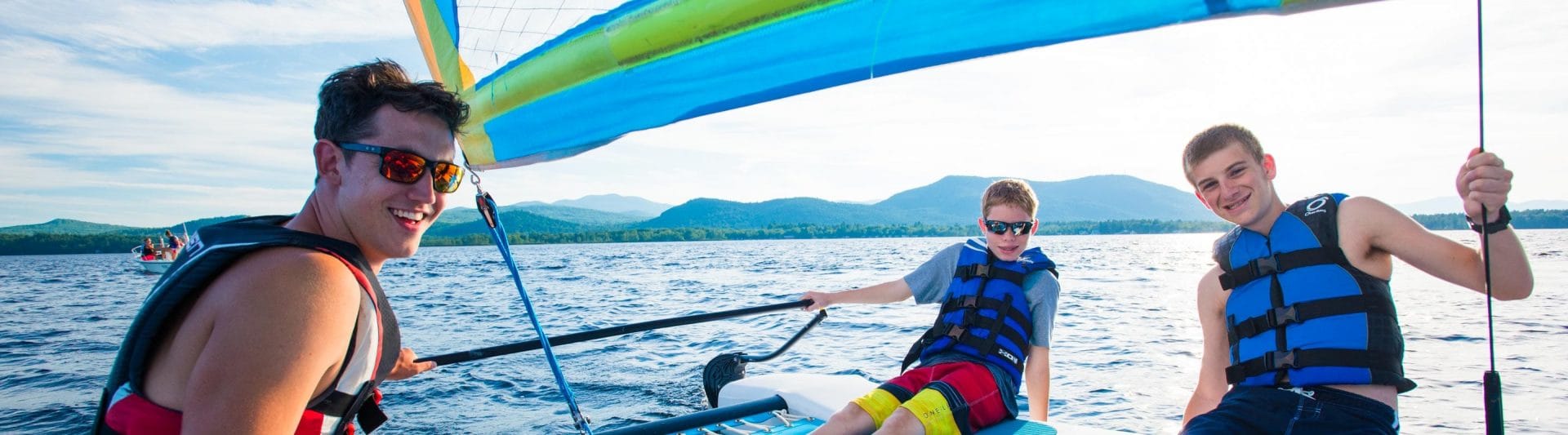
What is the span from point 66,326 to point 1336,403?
70.0 ft

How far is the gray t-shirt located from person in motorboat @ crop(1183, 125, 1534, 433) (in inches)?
30.4

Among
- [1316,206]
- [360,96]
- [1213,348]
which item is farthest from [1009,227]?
[360,96]

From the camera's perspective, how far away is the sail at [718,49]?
55.3 inches

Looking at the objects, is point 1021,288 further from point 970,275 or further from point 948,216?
point 948,216

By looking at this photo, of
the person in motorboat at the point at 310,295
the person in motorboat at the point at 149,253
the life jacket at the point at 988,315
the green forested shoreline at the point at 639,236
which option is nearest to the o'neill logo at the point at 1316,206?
the life jacket at the point at 988,315

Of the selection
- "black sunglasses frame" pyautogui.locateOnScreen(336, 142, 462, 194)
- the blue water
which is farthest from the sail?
the blue water

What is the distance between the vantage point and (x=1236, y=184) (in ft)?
7.74

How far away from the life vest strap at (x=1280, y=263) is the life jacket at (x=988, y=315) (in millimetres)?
738

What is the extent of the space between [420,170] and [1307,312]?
2.41m

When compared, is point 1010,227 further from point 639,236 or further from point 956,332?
point 639,236

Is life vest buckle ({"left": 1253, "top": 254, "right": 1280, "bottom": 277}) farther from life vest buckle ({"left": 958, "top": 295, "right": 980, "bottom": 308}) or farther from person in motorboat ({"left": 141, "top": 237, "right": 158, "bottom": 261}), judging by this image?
person in motorboat ({"left": 141, "top": 237, "right": 158, "bottom": 261})

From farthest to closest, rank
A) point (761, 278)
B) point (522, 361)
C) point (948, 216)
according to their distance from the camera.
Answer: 1. point (948, 216)
2. point (761, 278)
3. point (522, 361)

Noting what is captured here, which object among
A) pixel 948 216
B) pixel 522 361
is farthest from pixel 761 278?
pixel 948 216

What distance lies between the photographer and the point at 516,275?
8.05 feet
